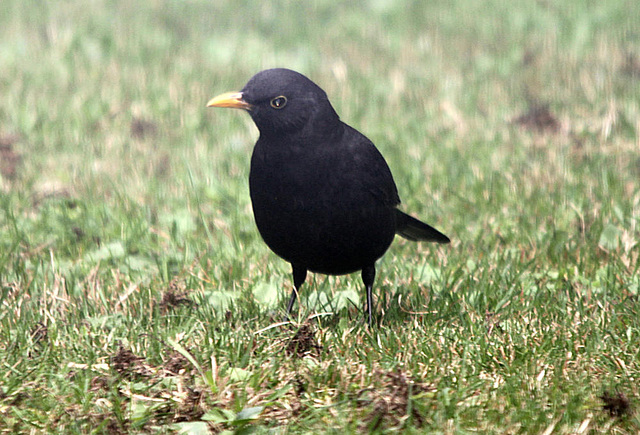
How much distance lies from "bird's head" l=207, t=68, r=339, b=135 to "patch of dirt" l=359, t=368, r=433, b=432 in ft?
3.71

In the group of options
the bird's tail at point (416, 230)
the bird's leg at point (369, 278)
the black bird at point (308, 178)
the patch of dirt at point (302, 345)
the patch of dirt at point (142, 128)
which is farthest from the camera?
the patch of dirt at point (142, 128)

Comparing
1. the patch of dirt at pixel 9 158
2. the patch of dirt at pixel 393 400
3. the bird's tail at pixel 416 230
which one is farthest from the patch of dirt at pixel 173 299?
the patch of dirt at pixel 9 158

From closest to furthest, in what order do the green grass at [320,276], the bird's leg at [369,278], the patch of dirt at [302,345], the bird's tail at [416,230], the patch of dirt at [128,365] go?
the green grass at [320,276], the patch of dirt at [128,365], the patch of dirt at [302,345], the bird's leg at [369,278], the bird's tail at [416,230]

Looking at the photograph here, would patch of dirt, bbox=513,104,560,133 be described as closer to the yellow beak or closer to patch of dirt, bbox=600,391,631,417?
the yellow beak

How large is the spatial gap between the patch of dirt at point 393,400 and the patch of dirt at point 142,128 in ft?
14.5

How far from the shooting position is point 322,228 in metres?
3.68

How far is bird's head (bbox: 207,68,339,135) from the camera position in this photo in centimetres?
371

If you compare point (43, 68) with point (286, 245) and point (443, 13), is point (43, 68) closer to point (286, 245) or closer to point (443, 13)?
point (443, 13)

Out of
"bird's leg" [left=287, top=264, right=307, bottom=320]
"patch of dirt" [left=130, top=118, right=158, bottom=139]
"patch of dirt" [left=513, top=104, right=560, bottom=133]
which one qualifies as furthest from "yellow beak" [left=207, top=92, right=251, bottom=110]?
"patch of dirt" [left=513, top=104, right=560, bottom=133]

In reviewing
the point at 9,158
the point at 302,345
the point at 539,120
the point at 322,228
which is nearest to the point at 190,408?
the point at 302,345

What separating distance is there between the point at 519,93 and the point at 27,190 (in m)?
4.32

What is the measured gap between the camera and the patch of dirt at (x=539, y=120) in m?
7.01

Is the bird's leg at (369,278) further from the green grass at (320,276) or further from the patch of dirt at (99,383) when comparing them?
the patch of dirt at (99,383)

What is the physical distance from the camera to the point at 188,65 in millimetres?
8562
